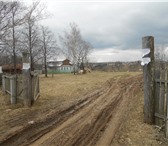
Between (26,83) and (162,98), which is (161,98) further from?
(26,83)

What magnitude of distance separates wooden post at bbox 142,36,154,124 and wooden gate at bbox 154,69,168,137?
16 centimetres

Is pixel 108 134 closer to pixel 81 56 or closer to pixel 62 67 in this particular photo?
pixel 81 56

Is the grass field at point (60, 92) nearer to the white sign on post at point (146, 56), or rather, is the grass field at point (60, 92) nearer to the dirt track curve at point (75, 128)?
the dirt track curve at point (75, 128)

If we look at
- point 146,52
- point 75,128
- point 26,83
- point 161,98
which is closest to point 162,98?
point 161,98

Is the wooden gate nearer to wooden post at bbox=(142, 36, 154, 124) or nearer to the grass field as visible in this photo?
wooden post at bbox=(142, 36, 154, 124)

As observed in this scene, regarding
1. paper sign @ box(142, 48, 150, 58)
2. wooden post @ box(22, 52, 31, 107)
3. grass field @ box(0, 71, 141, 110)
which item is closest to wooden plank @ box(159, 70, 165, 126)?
paper sign @ box(142, 48, 150, 58)

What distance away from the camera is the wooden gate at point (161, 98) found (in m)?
7.86

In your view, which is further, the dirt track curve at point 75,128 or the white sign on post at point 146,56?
the white sign on post at point 146,56

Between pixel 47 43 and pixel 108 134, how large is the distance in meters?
42.3

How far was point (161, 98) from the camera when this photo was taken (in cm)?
835

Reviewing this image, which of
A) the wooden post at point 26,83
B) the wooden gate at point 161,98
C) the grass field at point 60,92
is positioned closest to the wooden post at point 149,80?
Answer: the wooden gate at point 161,98

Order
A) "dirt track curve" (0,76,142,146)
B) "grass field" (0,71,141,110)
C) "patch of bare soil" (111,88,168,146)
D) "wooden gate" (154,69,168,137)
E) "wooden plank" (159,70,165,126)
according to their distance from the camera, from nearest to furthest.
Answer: "patch of bare soil" (111,88,168,146)
"dirt track curve" (0,76,142,146)
"wooden gate" (154,69,168,137)
"wooden plank" (159,70,165,126)
"grass field" (0,71,141,110)

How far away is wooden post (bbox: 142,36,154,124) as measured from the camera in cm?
887

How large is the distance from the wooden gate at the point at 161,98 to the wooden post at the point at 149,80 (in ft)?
0.54
